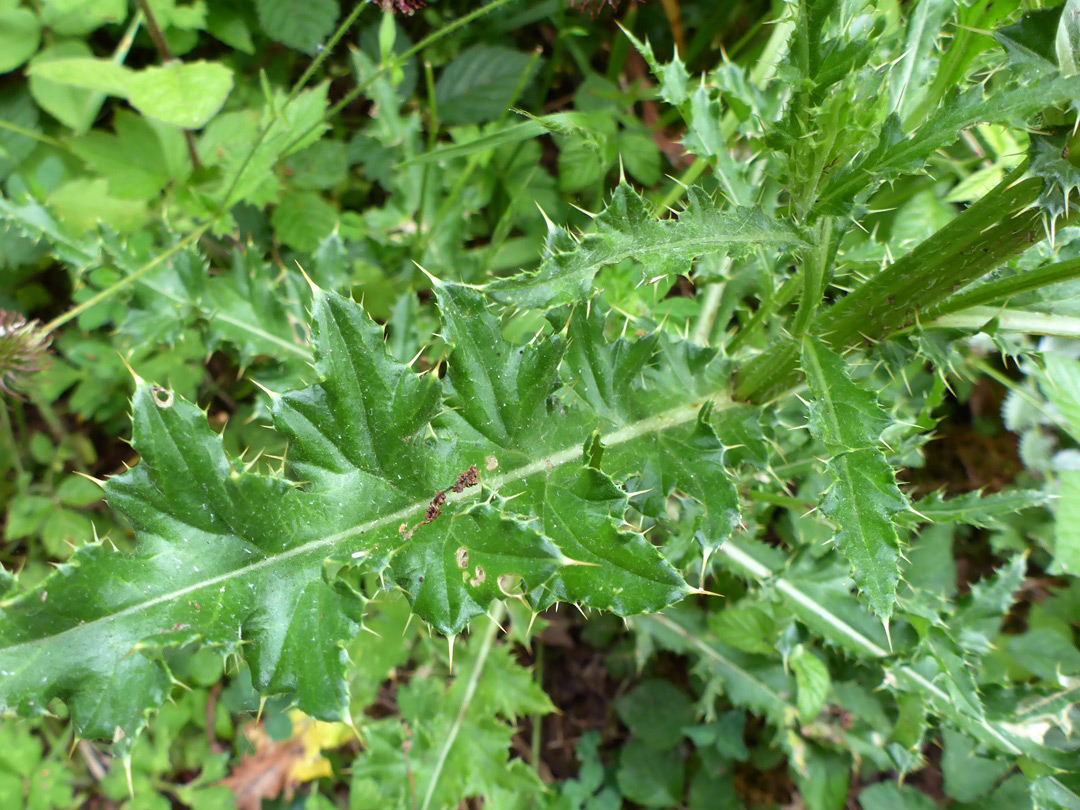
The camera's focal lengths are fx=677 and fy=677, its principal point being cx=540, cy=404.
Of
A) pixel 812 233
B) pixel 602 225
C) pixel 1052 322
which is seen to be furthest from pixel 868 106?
pixel 1052 322

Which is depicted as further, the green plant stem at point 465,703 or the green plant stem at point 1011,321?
the green plant stem at point 465,703

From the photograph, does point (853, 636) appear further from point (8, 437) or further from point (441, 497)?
point (8, 437)

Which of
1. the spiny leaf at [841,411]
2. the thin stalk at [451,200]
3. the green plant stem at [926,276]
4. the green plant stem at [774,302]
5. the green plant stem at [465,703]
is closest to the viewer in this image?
the green plant stem at [926,276]

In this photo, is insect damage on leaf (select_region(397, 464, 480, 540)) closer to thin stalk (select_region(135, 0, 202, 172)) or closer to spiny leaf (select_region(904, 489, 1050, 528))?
spiny leaf (select_region(904, 489, 1050, 528))

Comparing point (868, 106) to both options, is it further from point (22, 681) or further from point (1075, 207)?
point (22, 681)

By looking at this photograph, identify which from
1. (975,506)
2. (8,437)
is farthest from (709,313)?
(8,437)

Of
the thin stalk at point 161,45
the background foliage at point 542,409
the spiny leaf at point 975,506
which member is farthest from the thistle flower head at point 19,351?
the spiny leaf at point 975,506

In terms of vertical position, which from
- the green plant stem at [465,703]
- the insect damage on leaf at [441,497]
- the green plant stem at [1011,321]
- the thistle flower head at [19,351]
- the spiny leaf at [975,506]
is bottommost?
the green plant stem at [465,703]

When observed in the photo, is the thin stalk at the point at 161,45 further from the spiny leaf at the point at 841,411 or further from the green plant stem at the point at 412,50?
the spiny leaf at the point at 841,411
